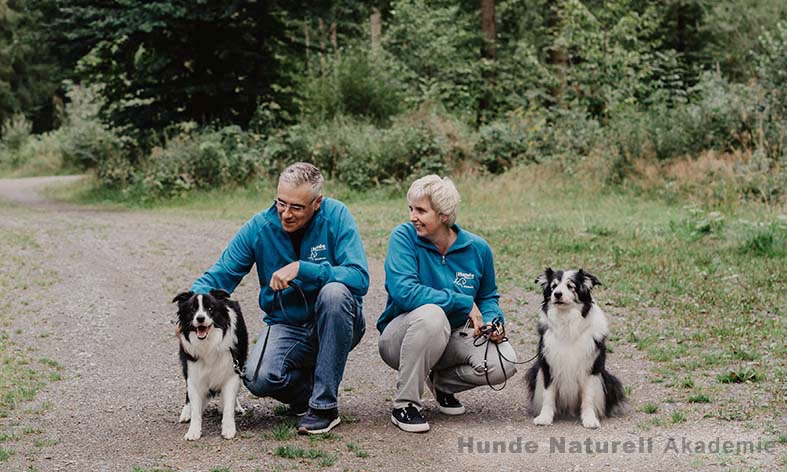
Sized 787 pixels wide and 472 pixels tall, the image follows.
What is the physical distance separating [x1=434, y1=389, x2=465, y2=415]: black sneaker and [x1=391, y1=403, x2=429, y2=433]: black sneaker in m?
0.39

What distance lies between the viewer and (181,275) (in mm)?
11273

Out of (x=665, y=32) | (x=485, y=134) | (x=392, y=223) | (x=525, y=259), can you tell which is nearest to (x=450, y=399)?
(x=525, y=259)

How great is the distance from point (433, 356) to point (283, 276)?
3.34 ft

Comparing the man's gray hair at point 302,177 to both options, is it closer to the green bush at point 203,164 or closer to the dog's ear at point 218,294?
the dog's ear at point 218,294

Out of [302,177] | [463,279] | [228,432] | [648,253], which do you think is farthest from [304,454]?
[648,253]

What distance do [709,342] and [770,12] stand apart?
25.0 metres

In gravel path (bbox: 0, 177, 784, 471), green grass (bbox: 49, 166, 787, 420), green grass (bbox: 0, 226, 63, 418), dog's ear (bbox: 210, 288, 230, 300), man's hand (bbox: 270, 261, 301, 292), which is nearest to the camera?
gravel path (bbox: 0, 177, 784, 471)

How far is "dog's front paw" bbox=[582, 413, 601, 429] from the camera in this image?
525cm

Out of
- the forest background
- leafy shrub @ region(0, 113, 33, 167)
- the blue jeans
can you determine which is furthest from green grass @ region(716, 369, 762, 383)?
leafy shrub @ region(0, 113, 33, 167)

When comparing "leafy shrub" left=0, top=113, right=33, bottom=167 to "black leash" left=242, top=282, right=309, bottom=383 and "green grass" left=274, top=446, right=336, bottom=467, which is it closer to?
"black leash" left=242, top=282, right=309, bottom=383

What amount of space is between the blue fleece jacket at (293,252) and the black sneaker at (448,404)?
832 mm

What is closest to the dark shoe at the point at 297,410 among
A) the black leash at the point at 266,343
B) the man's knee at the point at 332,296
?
the black leash at the point at 266,343

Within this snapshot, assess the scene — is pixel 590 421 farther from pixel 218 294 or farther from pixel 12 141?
pixel 12 141

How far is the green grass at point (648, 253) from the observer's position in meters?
7.15
